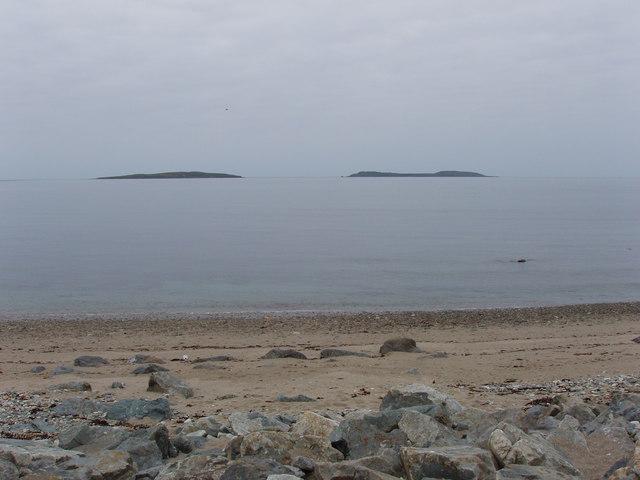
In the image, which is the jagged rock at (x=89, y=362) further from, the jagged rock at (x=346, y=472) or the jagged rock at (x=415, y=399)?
the jagged rock at (x=346, y=472)

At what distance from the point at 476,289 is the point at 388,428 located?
2747cm

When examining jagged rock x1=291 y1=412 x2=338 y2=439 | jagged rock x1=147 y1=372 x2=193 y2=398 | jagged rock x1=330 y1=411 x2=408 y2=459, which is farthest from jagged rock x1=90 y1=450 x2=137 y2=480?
jagged rock x1=147 y1=372 x2=193 y2=398

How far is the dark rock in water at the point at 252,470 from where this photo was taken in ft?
20.1

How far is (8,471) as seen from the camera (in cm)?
655

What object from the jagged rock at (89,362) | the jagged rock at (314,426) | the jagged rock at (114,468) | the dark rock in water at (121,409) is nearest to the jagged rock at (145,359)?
the jagged rock at (89,362)

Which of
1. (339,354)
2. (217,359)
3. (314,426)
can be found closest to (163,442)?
(314,426)

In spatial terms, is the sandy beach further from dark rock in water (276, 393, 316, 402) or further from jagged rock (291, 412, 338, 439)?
jagged rock (291, 412, 338, 439)

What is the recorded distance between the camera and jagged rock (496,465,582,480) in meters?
6.19

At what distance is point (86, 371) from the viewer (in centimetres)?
1458

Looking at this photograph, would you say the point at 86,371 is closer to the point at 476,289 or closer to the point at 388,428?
the point at 388,428

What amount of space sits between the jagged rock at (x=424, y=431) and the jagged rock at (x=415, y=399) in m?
1.16

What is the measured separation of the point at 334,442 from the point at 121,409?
4.02m

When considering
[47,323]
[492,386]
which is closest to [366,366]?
[492,386]

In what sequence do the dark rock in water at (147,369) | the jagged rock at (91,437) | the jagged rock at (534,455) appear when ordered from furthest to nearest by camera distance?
the dark rock in water at (147,369) → the jagged rock at (91,437) → the jagged rock at (534,455)
